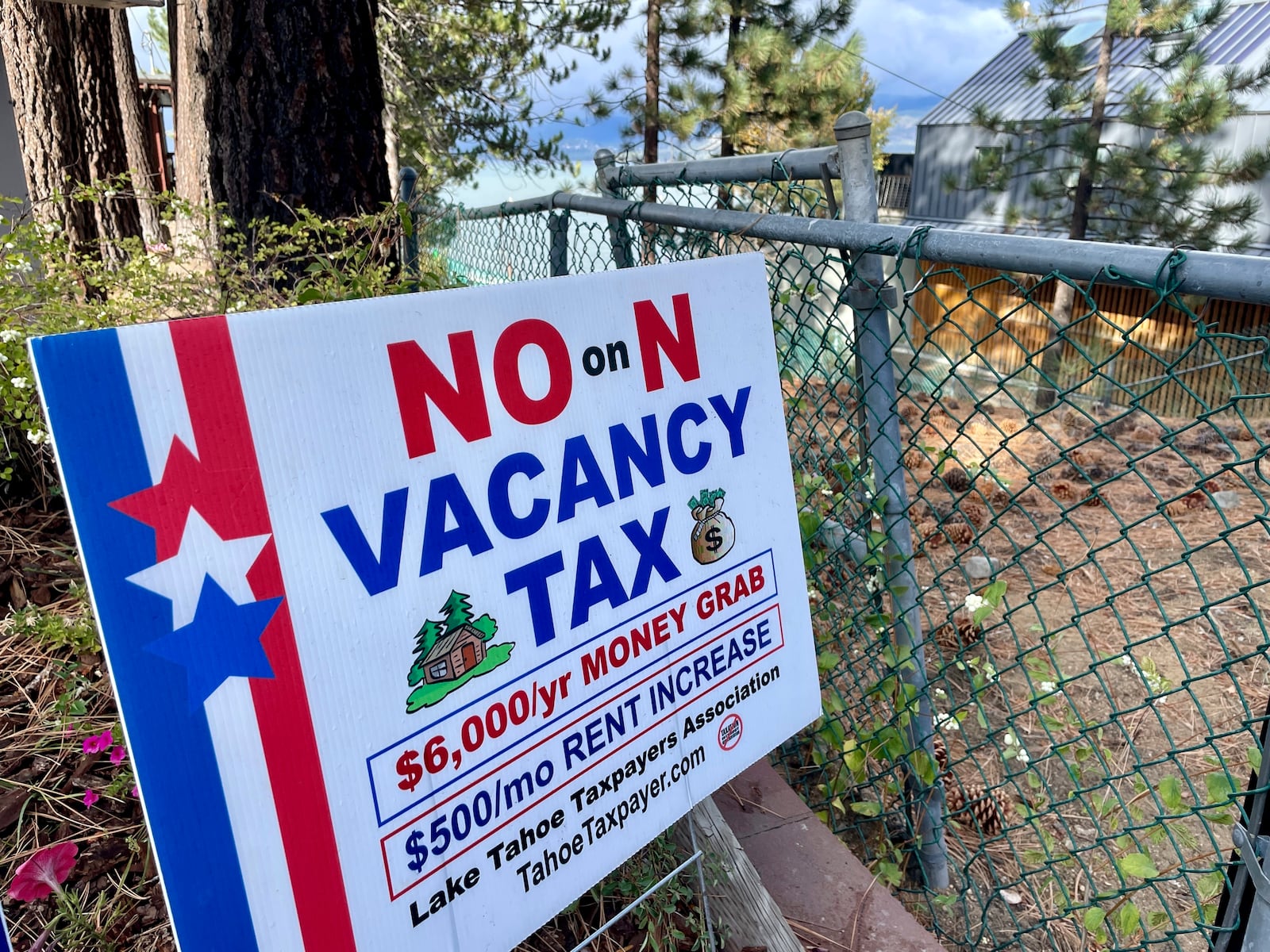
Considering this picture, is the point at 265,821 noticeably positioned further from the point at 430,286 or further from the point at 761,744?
the point at 430,286

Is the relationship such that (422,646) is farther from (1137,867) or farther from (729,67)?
(729,67)

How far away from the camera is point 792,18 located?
14297mm

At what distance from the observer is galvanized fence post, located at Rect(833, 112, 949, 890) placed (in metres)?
1.86

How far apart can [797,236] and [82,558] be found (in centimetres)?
147

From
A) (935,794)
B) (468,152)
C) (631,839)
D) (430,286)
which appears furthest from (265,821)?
(468,152)

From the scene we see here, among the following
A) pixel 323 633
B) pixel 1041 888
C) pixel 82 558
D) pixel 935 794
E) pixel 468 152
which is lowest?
pixel 1041 888

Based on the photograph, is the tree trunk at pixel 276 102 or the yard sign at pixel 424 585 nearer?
the yard sign at pixel 424 585

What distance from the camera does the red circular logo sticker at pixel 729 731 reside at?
1.50m

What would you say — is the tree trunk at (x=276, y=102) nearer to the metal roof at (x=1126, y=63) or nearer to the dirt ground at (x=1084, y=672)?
the dirt ground at (x=1084, y=672)

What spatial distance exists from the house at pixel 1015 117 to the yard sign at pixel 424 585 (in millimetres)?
11389

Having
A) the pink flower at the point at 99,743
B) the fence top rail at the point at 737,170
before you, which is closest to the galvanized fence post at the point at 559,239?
the fence top rail at the point at 737,170

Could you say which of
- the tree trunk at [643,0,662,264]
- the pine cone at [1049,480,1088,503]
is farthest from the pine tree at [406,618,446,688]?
the tree trunk at [643,0,662,264]

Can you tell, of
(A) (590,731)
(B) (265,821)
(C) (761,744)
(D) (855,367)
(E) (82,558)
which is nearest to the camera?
(E) (82,558)

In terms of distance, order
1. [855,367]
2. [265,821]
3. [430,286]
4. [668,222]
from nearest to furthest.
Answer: [265,821] → [855,367] → [668,222] → [430,286]
